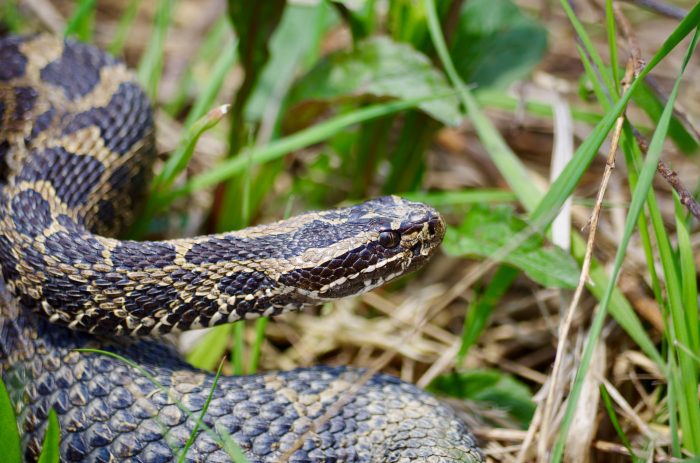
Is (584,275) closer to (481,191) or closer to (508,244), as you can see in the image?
(508,244)

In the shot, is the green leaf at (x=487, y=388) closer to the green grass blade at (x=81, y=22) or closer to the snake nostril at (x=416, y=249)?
the snake nostril at (x=416, y=249)

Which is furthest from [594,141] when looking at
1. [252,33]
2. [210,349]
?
[210,349]

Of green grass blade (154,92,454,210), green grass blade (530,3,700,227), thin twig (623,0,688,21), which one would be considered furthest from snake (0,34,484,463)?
thin twig (623,0,688,21)

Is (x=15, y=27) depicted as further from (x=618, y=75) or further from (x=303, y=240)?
(x=618, y=75)

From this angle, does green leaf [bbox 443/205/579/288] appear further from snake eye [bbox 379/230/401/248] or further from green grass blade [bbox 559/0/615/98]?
green grass blade [bbox 559/0/615/98]

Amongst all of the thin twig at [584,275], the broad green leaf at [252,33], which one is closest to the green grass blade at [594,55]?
the thin twig at [584,275]
